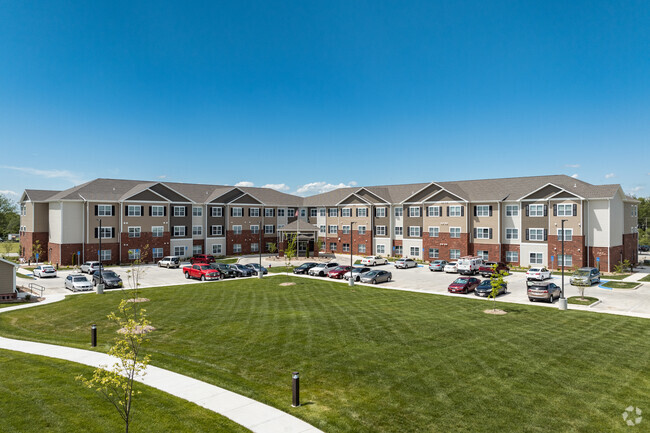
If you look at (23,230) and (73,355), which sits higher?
(23,230)

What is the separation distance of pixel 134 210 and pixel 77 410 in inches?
1946

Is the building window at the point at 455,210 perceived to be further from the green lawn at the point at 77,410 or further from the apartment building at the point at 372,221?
the green lawn at the point at 77,410

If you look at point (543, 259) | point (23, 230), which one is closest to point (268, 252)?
point (23, 230)

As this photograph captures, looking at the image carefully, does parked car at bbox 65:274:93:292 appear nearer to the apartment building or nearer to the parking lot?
the parking lot

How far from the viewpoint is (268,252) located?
7094cm

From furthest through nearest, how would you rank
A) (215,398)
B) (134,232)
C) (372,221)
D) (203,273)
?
(372,221)
(134,232)
(203,273)
(215,398)

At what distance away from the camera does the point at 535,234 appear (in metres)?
50.3

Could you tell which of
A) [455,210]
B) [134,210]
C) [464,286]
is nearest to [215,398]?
[464,286]

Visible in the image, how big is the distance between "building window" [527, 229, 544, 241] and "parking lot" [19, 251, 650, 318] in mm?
6228

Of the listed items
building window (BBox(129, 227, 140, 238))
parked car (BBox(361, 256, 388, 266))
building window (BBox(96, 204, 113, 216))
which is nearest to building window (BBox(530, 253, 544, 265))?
parked car (BBox(361, 256, 388, 266))

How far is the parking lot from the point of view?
28192 mm

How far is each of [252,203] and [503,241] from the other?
39.1m

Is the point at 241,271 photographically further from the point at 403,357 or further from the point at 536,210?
the point at 536,210

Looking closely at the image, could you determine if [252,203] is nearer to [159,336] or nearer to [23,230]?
[23,230]
